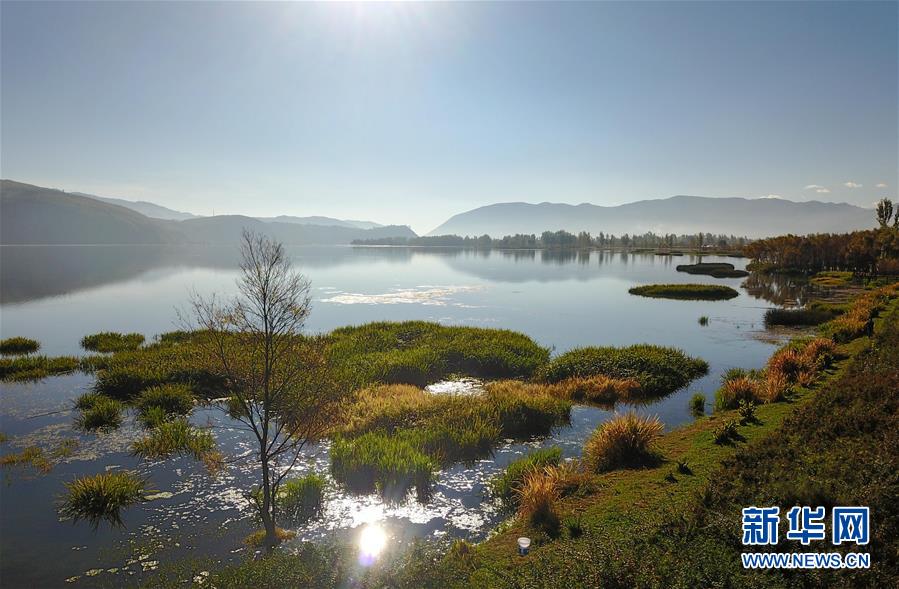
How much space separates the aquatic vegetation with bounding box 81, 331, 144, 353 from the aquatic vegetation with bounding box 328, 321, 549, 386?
687 inches

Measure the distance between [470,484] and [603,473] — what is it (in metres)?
4.78

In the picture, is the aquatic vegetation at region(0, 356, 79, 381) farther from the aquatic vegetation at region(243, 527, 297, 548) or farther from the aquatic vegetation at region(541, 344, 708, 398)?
the aquatic vegetation at region(541, 344, 708, 398)

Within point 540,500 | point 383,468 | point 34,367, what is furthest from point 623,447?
point 34,367

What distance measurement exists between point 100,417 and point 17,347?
24.9 m

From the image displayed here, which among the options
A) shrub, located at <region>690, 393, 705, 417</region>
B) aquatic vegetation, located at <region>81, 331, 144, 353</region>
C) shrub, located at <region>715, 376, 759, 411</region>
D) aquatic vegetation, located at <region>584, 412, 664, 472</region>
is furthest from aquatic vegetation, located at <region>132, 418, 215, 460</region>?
shrub, located at <region>715, 376, 759, 411</region>

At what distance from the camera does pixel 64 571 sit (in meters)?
11.8

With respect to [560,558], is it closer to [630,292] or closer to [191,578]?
[191,578]

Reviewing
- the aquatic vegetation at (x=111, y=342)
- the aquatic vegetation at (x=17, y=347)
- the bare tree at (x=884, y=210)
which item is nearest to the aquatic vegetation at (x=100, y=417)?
the aquatic vegetation at (x=111, y=342)

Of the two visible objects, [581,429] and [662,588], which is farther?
[581,429]

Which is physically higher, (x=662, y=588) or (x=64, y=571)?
(x=662, y=588)

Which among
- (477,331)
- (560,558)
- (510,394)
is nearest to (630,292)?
(477,331)

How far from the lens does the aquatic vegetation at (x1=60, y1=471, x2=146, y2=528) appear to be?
1434cm

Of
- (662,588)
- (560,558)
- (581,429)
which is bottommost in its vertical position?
(581,429)

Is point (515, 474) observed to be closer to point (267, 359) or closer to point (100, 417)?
point (267, 359)
